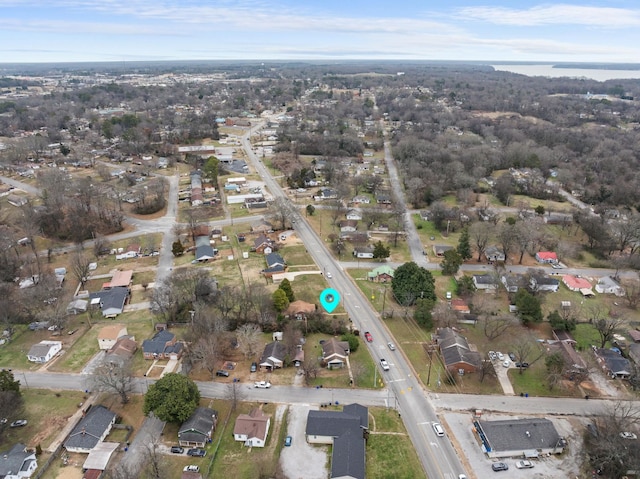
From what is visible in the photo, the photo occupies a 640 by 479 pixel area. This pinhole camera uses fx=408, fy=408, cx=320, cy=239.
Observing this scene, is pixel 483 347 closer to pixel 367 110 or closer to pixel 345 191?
pixel 345 191

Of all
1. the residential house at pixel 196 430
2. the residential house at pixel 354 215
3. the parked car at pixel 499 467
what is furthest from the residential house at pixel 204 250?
the parked car at pixel 499 467

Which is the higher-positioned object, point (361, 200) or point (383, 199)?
point (383, 199)

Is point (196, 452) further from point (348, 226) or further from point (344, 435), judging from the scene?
point (348, 226)

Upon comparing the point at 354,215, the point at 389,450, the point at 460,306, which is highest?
the point at 354,215

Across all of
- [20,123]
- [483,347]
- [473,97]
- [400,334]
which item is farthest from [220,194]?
[473,97]

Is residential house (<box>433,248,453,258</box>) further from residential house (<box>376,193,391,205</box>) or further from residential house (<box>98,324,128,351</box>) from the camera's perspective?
residential house (<box>98,324,128,351</box>)

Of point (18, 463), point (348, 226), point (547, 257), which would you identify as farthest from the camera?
point (348, 226)

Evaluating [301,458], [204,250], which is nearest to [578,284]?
[301,458]
